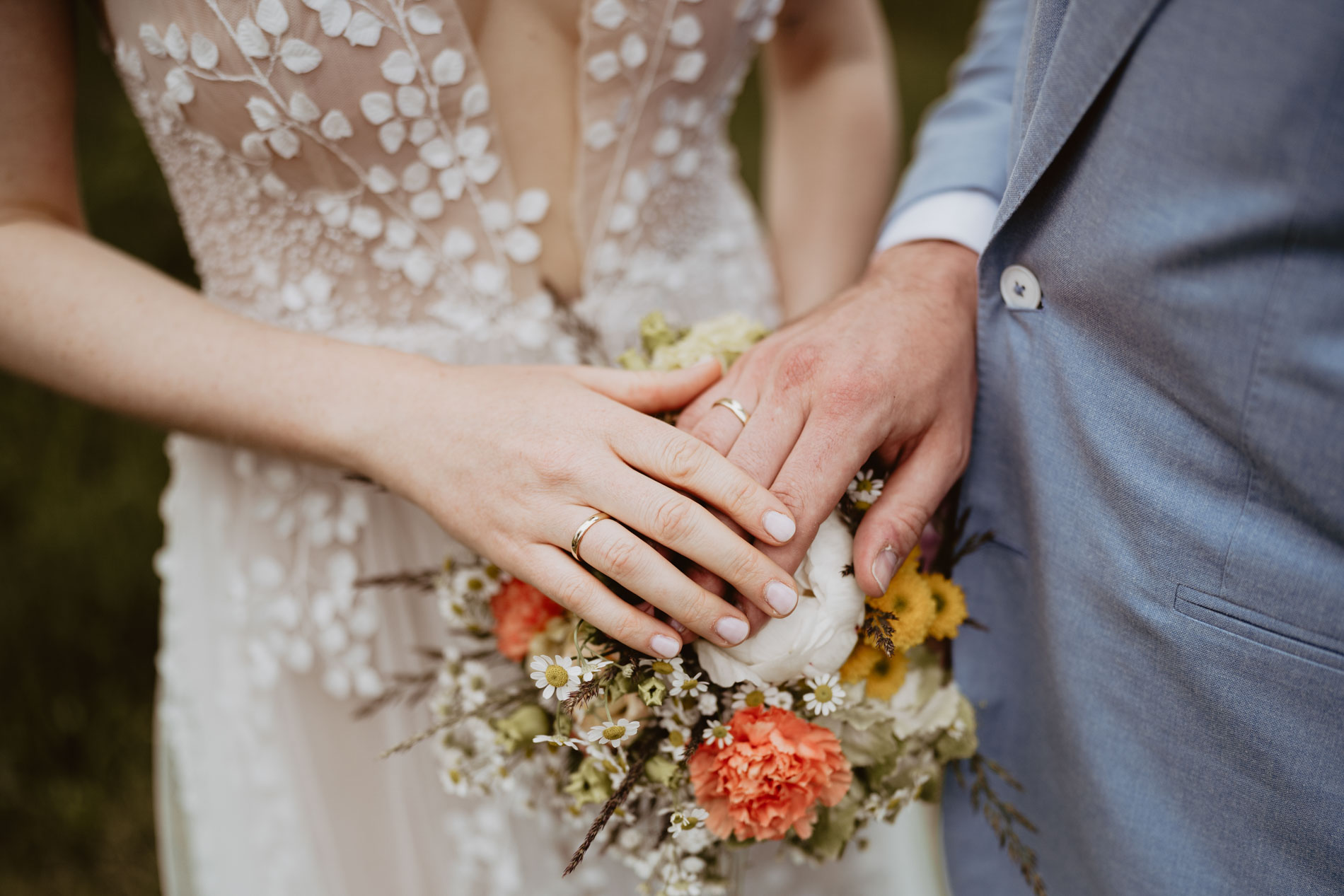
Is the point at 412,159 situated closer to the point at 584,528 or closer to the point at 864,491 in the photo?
the point at 584,528

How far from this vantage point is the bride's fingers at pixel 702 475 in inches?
37.2

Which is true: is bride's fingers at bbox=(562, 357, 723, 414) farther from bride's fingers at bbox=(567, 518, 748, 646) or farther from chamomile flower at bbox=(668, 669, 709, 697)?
chamomile flower at bbox=(668, 669, 709, 697)

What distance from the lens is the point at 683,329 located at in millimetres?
1313

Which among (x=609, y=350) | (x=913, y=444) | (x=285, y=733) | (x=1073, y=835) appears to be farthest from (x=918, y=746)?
(x=285, y=733)

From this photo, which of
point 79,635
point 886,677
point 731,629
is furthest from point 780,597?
point 79,635

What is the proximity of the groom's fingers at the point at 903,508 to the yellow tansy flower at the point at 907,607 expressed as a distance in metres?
0.04

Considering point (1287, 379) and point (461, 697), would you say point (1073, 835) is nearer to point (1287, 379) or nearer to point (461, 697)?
point (1287, 379)

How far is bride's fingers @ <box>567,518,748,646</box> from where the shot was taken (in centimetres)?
95

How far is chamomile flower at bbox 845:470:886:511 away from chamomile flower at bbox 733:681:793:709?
258 millimetres

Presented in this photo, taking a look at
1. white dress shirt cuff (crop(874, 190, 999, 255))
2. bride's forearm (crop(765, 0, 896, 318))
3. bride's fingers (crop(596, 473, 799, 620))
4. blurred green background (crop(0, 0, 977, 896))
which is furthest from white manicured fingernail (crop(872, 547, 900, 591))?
blurred green background (crop(0, 0, 977, 896))

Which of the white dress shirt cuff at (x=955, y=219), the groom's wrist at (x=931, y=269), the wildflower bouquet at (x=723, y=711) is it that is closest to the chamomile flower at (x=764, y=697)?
the wildflower bouquet at (x=723, y=711)

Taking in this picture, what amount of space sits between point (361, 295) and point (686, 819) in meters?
1.00

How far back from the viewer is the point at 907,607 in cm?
106

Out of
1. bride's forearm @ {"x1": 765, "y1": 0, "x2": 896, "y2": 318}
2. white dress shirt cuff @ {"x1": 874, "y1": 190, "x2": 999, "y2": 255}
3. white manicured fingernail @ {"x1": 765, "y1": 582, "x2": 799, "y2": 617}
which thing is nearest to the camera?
white manicured fingernail @ {"x1": 765, "y1": 582, "x2": 799, "y2": 617}
